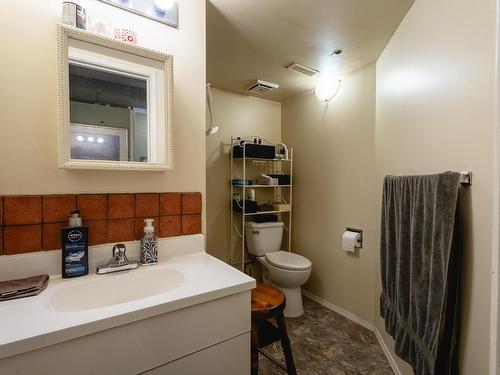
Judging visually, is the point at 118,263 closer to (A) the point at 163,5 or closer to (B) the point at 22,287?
(B) the point at 22,287

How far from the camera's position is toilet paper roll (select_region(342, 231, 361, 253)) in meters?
2.05

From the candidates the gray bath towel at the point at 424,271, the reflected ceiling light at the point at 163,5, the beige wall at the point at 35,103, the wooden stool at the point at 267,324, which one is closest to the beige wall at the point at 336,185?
the gray bath towel at the point at 424,271

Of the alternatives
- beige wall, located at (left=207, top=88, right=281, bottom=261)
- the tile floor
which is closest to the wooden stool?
the tile floor

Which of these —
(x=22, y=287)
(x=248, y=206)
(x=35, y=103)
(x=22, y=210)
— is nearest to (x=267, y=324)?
(x=248, y=206)

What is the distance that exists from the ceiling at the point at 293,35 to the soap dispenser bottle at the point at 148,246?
3.90ft

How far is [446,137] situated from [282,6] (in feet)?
3.37

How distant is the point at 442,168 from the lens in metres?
1.07

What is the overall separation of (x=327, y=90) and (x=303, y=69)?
0.39 metres

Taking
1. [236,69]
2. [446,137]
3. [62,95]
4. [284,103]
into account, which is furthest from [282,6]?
[284,103]

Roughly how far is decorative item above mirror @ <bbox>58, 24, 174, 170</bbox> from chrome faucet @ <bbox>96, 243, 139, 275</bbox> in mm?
349

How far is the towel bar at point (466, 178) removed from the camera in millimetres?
890

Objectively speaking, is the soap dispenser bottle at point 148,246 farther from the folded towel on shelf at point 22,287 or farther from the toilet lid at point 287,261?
the toilet lid at point 287,261

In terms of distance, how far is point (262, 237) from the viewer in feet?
8.05

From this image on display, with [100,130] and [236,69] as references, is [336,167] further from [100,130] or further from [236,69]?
[100,130]
